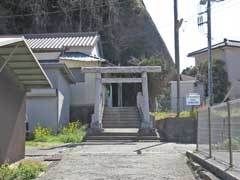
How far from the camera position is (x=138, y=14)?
171ft

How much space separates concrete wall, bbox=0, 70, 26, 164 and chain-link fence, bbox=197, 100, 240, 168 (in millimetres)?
5546

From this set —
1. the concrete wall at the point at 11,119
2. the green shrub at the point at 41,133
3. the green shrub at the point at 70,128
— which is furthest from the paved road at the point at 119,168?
the green shrub at the point at 70,128

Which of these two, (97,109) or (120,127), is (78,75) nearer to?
(120,127)

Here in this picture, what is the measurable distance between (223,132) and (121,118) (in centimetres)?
2144

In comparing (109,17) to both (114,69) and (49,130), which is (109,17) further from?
(49,130)

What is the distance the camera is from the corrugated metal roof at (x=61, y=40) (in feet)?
123

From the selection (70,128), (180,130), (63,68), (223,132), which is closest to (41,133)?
(70,128)

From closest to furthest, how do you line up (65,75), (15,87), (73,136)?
(15,87)
(73,136)
(65,75)

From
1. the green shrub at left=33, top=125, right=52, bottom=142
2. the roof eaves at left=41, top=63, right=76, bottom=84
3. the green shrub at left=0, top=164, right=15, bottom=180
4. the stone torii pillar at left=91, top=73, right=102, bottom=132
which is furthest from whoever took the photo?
the roof eaves at left=41, top=63, right=76, bottom=84

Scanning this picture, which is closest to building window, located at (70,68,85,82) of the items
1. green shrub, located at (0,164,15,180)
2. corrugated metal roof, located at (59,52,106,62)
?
corrugated metal roof, located at (59,52,106,62)

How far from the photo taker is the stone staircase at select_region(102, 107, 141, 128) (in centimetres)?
3136

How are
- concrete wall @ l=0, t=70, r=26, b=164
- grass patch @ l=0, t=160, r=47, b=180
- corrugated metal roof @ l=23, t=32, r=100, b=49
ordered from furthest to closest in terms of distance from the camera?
corrugated metal roof @ l=23, t=32, r=100, b=49
concrete wall @ l=0, t=70, r=26, b=164
grass patch @ l=0, t=160, r=47, b=180

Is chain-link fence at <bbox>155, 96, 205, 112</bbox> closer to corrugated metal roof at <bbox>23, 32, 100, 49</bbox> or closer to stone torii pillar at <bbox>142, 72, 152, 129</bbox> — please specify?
corrugated metal roof at <bbox>23, 32, 100, 49</bbox>

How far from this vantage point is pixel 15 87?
1419 centimetres
